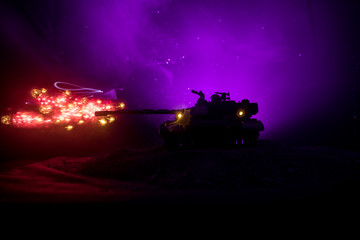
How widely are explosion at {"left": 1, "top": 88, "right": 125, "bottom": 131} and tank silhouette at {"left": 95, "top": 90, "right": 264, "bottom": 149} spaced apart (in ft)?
20.6

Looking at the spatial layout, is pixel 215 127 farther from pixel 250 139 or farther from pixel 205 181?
pixel 205 181

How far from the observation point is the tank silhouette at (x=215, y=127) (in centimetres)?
798

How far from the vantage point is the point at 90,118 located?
41.3ft

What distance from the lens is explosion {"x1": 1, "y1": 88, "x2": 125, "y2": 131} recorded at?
35.2ft

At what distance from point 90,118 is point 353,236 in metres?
13.2

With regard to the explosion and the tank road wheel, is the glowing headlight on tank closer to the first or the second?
the tank road wheel

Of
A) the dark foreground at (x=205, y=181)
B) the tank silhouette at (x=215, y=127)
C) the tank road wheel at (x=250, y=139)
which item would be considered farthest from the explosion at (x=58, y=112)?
the tank road wheel at (x=250, y=139)

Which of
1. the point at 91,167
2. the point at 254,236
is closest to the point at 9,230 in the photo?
the point at 254,236

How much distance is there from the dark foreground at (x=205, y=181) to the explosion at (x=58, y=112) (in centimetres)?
499

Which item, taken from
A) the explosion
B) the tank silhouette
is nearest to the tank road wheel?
the tank silhouette

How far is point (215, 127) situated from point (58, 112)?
968 cm

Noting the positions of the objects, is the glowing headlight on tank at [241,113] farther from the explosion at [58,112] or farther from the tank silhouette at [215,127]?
the explosion at [58,112]

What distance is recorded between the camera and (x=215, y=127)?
26.0 feet

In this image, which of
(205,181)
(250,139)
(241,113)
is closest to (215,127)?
(241,113)
